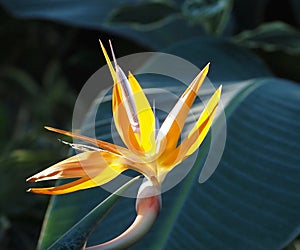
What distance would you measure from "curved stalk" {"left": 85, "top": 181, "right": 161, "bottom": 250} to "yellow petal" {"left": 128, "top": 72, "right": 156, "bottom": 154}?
0.03m

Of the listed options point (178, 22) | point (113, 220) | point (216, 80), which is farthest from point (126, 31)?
point (113, 220)

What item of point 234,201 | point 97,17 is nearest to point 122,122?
point 234,201

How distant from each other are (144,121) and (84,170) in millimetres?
72

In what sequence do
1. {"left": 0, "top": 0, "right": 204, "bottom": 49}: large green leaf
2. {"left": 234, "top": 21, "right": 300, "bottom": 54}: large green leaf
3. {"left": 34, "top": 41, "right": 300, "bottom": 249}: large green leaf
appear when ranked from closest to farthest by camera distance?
{"left": 34, "top": 41, "right": 300, "bottom": 249}: large green leaf, {"left": 234, "top": 21, "right": 300, "bottom": 54}: large green leaf, {"left": 0, "top": 0, "right": 204, "bottom": 49}: large green leaf

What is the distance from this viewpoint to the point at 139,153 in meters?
0.56

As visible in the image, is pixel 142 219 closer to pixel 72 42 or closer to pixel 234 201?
pixel 234 201

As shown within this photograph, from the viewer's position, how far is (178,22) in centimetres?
148

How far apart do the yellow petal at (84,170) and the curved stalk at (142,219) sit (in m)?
0.03

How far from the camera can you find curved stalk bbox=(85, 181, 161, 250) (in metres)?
0.50

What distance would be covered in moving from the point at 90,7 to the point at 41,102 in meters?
0.77

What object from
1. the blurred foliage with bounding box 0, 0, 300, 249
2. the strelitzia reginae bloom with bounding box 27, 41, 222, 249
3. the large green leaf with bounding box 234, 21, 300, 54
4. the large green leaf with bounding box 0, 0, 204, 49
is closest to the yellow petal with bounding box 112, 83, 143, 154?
the strelitzia reginae bloom with bounding box 27, 41, 222, 249

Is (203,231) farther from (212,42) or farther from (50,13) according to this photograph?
(50,13)

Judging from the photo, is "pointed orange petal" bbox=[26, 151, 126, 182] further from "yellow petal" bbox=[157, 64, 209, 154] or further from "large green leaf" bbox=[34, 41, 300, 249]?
"large green leaf" bbox=[34, 41, 300, 249]

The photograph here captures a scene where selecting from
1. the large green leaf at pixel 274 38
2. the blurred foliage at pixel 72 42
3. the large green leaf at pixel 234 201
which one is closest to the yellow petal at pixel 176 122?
the large green leaf at pixel 234 201
